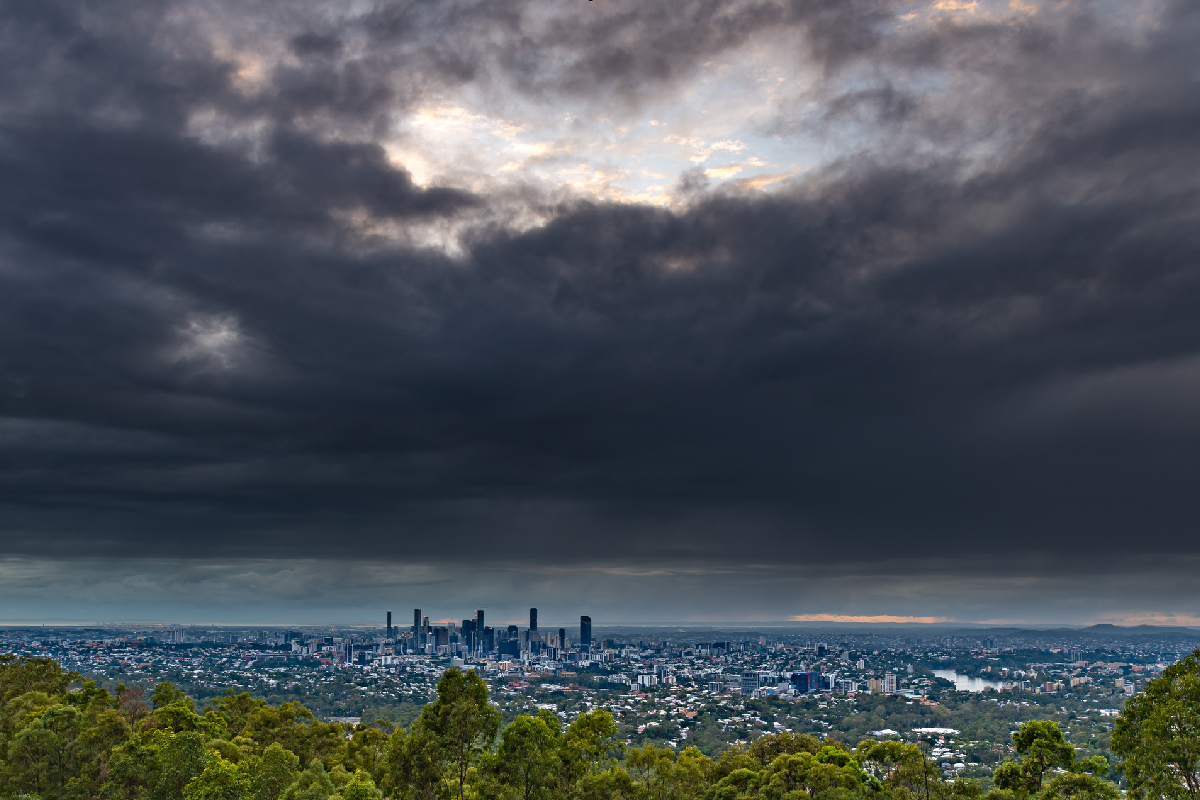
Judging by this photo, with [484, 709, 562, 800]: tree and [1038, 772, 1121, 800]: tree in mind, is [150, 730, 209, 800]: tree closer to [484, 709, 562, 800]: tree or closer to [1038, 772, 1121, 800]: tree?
[484, 709, 562, 800]: tree

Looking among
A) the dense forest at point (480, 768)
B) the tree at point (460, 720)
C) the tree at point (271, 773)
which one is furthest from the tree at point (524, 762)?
the tree at point (271, 773)

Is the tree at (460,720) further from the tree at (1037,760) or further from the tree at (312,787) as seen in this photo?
the tree at (1037,760)

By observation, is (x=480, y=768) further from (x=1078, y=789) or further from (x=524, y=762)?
(x=1078, y=789)

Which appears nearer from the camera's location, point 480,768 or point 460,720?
point 480,768

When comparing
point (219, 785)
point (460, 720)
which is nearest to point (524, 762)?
point (460, 720)

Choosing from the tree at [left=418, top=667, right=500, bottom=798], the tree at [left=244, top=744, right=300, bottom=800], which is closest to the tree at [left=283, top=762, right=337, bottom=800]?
the tree at [left=244, top=744, right=300, bottom=800]

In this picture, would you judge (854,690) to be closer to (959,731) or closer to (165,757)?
(959,731)
